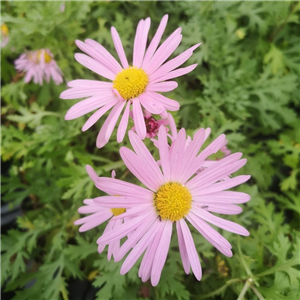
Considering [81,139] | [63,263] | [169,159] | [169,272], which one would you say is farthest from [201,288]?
[81,139]

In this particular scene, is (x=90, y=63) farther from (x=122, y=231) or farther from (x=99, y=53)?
(x=122, y=231)

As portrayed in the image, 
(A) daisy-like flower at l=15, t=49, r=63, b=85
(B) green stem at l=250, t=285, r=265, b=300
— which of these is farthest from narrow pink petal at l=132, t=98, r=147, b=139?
(A) daisy-like flower at l=15, t=49, r=63, b=85

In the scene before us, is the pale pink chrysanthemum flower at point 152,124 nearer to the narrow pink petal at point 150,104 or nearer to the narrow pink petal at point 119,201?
the narrow pink petal at point 150,104

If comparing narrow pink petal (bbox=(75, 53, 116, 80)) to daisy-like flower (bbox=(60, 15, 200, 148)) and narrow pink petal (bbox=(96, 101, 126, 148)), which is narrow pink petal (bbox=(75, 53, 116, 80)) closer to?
daisy-like flower (bbox=(60, 15, 200, 148))

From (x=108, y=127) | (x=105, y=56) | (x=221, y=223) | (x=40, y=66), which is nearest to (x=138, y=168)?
(x=108, y=127)

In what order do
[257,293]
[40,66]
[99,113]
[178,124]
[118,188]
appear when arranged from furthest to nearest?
1. [40,66]
2. [178,124]
3. [257,293]
4. [99,113]
5. [118,188]

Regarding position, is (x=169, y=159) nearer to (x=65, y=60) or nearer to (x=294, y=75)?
(x=65, y=60)
